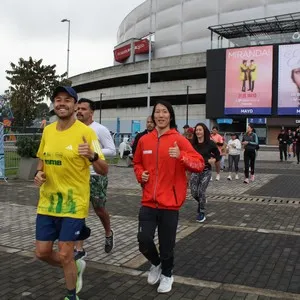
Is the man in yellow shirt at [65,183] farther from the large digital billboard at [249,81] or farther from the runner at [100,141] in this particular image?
the large digital billboard at [249,81]

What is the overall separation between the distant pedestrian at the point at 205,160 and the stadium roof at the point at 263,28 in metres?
42.4

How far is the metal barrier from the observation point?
45.6 feet

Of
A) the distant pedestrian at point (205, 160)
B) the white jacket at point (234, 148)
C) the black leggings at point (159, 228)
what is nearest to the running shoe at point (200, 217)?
the distant pedestrian at point (205, 160)

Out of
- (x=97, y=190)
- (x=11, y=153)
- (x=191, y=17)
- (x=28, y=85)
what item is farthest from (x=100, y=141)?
(x=191, y=17)

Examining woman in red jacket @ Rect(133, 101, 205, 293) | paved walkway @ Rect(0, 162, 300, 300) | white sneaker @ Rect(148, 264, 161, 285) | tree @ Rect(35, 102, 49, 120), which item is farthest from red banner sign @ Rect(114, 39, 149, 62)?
white sneaker @ Rect(148, 264, 161, 285)

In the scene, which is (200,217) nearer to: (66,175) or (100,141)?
(100,141)

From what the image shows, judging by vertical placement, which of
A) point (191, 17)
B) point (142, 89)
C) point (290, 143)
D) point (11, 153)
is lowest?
point (11, 153)

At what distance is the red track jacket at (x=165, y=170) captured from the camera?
13.8ft

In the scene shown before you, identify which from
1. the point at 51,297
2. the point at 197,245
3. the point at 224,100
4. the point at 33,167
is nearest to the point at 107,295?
the point at 51,297

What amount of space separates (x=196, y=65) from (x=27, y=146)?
44.3 m

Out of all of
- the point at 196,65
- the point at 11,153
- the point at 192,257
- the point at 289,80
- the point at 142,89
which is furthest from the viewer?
the point at 142,89

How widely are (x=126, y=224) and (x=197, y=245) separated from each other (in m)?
1.66

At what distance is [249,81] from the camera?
159 ft

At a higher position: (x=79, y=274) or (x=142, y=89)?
(x=142, y=89)
